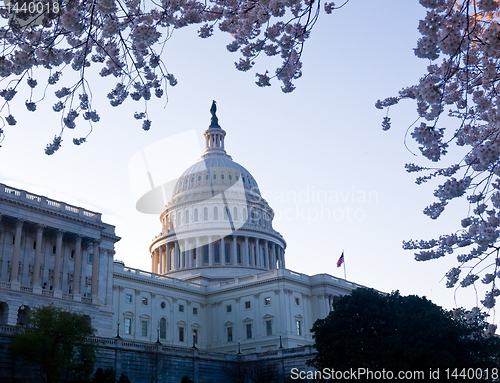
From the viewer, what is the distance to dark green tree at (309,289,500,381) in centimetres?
4578

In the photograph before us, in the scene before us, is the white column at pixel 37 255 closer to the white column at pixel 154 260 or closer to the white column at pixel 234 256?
the white column at pixel 234 256

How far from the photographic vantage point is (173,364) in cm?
6162


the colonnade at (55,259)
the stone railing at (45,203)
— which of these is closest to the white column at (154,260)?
the colonnade at (55,259)

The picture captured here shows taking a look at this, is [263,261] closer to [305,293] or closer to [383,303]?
[305,293]

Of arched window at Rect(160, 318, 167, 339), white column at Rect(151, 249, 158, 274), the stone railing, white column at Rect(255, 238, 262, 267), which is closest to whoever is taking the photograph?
the stone railing

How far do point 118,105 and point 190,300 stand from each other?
8190 cm

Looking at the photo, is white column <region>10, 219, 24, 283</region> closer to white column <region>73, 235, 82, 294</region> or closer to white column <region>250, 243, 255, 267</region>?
white column <region>73, 235, 82, 294</region>

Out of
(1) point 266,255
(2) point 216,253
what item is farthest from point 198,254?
(1) point 266,255

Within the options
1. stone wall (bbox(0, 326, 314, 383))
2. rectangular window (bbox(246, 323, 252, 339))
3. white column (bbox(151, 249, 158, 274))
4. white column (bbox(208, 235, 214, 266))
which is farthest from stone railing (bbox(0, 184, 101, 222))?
white column (bbox(151, 249, 158, 274))

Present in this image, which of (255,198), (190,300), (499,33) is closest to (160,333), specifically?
(190,300)

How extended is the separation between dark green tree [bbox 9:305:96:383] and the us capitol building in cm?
1166

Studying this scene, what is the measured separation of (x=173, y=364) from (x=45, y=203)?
23.1 metres

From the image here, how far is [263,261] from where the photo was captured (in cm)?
11719

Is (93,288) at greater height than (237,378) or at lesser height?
greater
